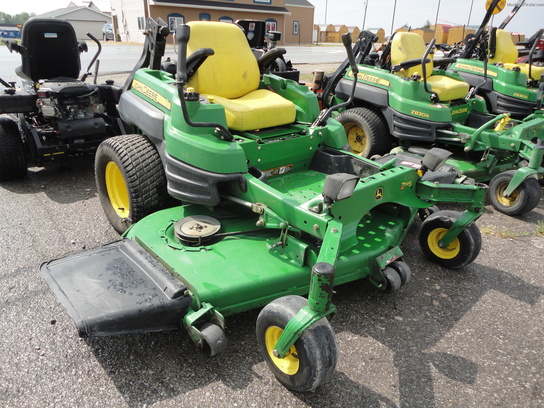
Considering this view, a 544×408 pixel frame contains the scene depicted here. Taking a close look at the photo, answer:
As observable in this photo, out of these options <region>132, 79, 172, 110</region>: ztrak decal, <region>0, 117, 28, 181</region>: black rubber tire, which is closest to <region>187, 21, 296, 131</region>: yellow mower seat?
<region>132, 79, 172, 110</region>: ztrak decal

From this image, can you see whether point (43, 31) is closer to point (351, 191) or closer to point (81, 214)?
point (81, 214)

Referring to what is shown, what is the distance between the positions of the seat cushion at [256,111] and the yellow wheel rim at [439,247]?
1420 millimetres

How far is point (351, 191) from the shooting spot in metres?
2.29

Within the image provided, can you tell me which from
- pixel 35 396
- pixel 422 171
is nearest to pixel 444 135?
pixel 422 171

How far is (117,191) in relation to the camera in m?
3.77

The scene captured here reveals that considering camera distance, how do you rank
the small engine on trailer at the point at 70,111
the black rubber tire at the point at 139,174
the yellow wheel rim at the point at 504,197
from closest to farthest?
1. the black rubber tire at the point at 139,174
2. the yellow wheel rim at the point at 504,197
3. the small engine on trailer at the point at 70,111

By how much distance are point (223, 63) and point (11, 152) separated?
2475 mm

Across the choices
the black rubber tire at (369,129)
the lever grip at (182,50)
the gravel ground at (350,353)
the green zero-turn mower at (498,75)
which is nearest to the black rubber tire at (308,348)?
the gravel ground at (350,353)

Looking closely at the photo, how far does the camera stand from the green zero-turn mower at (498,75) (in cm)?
610

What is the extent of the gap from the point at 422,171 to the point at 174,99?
68.0 inches

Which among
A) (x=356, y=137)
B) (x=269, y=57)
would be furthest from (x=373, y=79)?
(x=269, y=57)

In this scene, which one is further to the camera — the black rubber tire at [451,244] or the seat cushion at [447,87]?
the seat cushion at [447,87]

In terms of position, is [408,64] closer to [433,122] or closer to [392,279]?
[433,122]

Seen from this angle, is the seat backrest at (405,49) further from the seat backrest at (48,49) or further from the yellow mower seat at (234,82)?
the seat backrest at (48,49)
